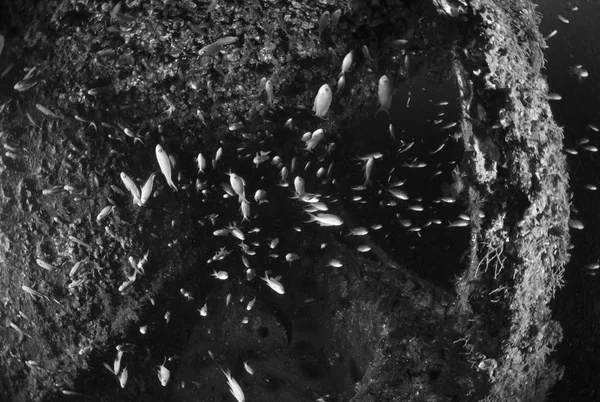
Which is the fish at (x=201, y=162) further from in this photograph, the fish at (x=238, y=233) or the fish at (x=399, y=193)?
the fish at (x=399, y=193)

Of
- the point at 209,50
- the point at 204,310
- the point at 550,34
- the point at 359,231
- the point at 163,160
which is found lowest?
the point at 204,310

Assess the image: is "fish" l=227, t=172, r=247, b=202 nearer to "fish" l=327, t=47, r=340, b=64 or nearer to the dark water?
"fish" l=327, t=47, r=340, b=64

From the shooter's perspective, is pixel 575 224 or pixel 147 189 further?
pixel 575 224

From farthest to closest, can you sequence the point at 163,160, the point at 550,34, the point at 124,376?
the point at 550,34
the point at 124,376
the point at 163,160

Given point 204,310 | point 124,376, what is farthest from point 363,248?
point 124,376

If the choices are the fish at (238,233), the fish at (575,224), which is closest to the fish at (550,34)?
the fish at (575,224)

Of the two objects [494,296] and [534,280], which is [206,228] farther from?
[534,280]

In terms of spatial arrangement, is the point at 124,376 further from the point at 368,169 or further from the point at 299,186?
the point at 368,169
